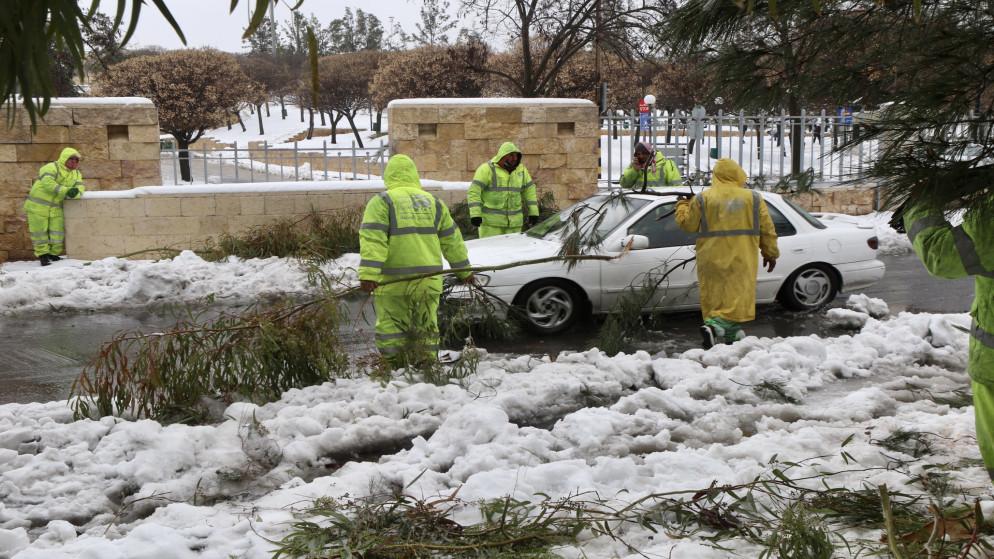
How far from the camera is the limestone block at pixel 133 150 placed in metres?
13.3

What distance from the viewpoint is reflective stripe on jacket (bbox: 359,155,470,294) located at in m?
6.27

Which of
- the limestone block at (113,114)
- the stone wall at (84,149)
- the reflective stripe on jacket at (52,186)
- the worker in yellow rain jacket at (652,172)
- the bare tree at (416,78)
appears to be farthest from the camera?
the bare tree at (416,78)

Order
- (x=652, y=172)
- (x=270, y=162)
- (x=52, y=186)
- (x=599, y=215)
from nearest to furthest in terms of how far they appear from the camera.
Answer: (x=599, y=215), (x=652, y=172), (x=52, y=186), (x=270, y=162)

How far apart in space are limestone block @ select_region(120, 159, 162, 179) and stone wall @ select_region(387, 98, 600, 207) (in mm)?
3602

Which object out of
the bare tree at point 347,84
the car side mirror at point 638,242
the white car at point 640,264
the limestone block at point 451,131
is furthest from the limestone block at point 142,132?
the bare tree at point 347,84

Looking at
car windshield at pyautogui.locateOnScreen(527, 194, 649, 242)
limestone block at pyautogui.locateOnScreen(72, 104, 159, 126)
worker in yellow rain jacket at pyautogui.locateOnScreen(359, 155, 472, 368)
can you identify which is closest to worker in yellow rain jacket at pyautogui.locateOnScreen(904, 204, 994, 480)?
worker in yellow rain jacket at pyautogui.locateOnScreen(359, 155, 472, 368)

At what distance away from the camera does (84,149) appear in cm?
1314

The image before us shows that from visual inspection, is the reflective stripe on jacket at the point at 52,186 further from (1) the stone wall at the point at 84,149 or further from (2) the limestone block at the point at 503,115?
(2) the limestone block at the point at 503,115

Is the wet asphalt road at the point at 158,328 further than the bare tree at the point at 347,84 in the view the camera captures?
No

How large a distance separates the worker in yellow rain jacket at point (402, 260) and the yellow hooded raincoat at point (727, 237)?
7.00 feet

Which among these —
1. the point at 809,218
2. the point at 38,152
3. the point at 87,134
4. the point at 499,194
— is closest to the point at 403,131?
the point at 499,194

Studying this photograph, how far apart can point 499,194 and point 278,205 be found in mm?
3823

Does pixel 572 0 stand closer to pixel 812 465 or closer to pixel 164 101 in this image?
pixel 812 465

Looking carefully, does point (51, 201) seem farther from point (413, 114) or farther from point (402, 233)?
point (402, 233)
